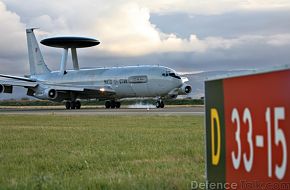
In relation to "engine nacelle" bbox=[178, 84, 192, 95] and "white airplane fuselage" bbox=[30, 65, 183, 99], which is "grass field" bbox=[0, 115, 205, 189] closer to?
"white airplane fuselage" bbox=[30, 65, 183, 99]

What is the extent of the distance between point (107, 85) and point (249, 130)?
48.5 m

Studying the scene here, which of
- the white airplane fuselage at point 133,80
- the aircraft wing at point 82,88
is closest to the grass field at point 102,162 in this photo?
the white airplane fuselage at point 133,80

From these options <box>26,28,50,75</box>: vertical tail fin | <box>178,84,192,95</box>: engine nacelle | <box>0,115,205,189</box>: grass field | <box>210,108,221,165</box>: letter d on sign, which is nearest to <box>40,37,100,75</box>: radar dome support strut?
<box>26,28,50,75</box>: vertical tail fin

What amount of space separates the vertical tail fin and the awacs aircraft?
2531mm

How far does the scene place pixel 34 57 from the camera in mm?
70375

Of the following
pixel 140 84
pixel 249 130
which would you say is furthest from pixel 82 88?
pixel 249 130

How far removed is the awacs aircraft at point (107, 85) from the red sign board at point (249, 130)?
42819 mm

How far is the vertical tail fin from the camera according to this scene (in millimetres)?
68269

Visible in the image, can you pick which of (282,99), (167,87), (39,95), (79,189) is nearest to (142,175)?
(79,189)

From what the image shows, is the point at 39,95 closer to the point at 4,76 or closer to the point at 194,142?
the point at 4,76

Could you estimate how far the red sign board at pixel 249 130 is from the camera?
3.31 meters

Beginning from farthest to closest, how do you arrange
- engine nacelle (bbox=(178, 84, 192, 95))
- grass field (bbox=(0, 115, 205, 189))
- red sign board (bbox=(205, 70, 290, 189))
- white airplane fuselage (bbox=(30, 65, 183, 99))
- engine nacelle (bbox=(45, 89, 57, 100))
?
engine nacelle (bbox=(45, 89, 57, 100)) < engine nacelle (bbox=(178, 84, 192, 95)) < white airplane fuselage (bbox=(30, 65, 183, 99)) < grass field (bbox=(0, 115, 205, 189)) < red sign board (bbox=(205, 70, 290, 189))

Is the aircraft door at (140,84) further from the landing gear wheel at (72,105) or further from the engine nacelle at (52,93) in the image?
the engine nacelle at (52,93)

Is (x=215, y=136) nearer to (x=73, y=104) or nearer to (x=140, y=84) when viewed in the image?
(x=140, y=84)
